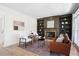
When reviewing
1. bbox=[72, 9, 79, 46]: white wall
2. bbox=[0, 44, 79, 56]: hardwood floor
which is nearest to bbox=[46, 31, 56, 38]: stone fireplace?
bbox=[72, 9, 79, 46]: white wall

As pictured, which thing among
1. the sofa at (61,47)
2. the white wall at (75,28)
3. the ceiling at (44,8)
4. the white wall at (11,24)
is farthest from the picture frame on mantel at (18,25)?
the white wall at (75,28)

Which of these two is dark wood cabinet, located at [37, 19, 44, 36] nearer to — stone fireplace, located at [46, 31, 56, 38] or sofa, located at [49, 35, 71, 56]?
stone fireplace, located at [46, 31, 56, 38]

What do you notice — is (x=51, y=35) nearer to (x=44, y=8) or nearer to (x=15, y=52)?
(x=44, y=8)

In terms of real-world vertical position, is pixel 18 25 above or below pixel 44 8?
below

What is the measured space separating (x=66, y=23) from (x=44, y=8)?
0.63 metres

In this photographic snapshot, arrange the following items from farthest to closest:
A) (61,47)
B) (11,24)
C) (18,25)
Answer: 1. (61,47)
2. (18,25)
3. (11,24)

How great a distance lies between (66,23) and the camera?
199cm

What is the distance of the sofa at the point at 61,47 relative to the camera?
2.01 meters

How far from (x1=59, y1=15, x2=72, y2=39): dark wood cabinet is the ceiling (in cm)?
12

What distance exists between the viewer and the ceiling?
1.85 meters

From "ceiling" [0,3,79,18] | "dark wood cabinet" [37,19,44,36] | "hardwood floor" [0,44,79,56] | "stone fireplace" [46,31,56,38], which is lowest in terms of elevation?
"hardwood floor" [0,44,79,56]

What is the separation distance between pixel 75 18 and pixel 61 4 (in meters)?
0.48

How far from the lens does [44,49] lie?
2.00 m

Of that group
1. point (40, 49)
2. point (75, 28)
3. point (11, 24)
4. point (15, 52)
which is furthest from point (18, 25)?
point (75, 28)
